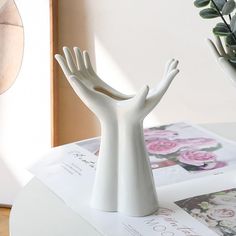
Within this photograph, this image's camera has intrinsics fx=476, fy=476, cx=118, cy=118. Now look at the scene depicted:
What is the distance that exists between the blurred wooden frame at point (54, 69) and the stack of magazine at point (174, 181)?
2.16ft

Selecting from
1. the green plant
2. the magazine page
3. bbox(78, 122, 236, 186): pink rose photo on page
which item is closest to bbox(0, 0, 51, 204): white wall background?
bbox(78, 122, 236, 186): pink rose photo on page

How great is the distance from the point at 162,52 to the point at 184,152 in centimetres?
69

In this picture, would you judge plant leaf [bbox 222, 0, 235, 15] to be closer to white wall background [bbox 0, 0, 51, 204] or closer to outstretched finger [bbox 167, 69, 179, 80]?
outstretched finger [bbox 167, 69, 179, 80]

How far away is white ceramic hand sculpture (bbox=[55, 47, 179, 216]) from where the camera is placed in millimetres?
548

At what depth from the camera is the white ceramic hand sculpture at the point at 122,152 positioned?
1.80 ft

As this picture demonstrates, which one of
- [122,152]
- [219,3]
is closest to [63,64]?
[122,152]

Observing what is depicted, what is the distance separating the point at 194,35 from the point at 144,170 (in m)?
0.90

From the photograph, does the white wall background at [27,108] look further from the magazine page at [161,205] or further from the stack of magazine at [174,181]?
the magazine page at [161,205]

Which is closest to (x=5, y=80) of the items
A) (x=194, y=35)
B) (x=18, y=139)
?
(x=18, y=139)

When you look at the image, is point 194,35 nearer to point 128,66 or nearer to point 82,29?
point 128,66

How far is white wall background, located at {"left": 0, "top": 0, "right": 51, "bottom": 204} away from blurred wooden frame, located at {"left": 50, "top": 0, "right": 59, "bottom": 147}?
15 mm

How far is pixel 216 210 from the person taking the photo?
59cm

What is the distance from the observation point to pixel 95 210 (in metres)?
0.58

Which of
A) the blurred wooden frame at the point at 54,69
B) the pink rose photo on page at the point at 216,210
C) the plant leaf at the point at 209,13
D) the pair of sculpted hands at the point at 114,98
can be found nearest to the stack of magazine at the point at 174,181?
the pink rose photo on page at the point at 216,210
